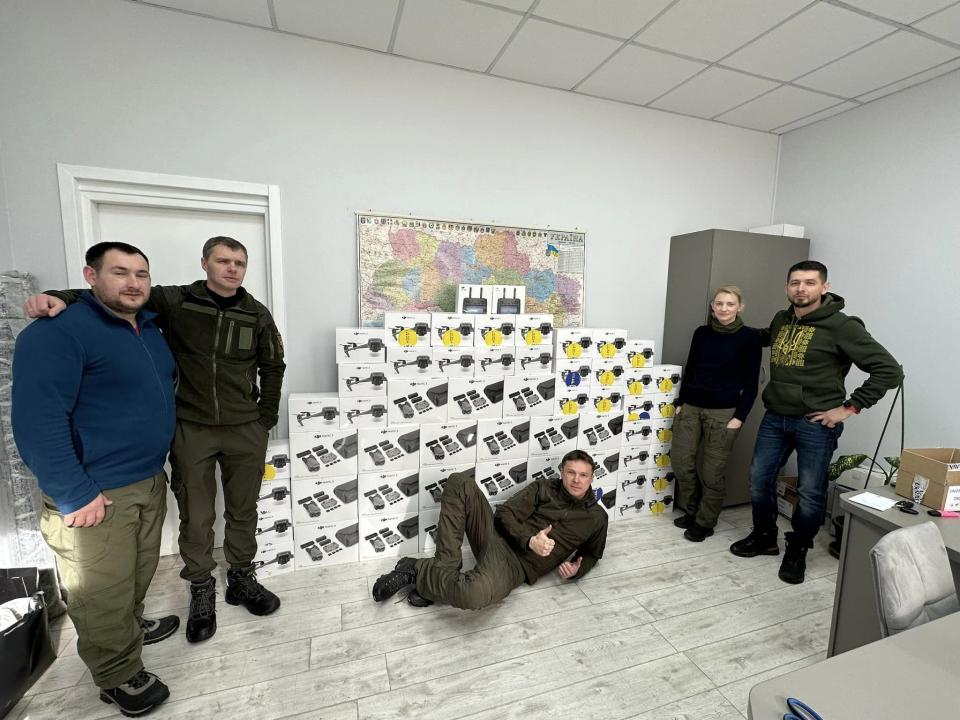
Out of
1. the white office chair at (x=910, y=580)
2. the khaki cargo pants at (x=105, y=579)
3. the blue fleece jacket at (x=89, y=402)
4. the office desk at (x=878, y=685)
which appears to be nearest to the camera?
the office desk at (x=878, y=685)

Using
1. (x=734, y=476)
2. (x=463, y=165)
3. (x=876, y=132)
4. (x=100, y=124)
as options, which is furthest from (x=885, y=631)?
(x=100, y=124)

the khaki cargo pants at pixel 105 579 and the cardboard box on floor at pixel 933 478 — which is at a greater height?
the cardboard box on floor at pixel 933 478

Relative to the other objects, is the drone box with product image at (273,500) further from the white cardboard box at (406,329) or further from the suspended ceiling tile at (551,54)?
the suspended ceiling tile at (551,54)

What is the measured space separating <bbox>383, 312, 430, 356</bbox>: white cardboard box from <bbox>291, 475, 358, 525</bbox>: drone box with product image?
2.54ft

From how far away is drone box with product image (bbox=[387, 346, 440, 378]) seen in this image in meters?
2.37

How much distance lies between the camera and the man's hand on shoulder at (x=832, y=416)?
2164mm

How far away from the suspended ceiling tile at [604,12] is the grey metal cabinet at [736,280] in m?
1.36

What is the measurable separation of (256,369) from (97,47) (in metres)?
1.71

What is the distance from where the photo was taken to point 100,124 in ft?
6.92

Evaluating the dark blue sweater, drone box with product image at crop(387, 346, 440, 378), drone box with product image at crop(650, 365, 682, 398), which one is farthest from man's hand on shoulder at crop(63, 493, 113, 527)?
the dark blue sweater

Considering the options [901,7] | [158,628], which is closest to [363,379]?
[158,628]

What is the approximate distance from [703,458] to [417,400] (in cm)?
189

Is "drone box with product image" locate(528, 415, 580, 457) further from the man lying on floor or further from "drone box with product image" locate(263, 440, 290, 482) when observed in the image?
"drone box with product image" locate(263, 440, 290, 482)

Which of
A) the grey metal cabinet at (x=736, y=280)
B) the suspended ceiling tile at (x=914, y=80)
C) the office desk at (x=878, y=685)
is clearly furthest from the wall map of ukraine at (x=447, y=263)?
the office desk at (x=878, y=685)
